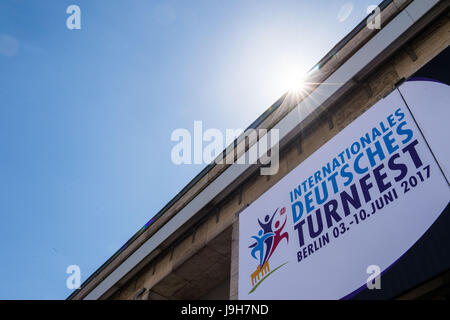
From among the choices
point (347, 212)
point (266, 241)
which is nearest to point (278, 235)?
point (266, 241)

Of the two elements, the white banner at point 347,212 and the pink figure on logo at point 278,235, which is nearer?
the white banner at point 347,212

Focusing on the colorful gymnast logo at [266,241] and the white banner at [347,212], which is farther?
the colorful gymnast logo at [266,241]

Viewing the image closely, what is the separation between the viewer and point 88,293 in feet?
39.2

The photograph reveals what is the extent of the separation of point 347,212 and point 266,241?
6.31ft

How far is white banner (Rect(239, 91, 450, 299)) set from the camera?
4660 millimetres

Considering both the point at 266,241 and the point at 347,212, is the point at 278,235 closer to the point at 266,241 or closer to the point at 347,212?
the point at 266,241

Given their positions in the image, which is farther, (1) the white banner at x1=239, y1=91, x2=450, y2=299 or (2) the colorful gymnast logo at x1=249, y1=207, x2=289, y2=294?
(2) the colorful gymnast logo at x1=249, y1=207, x2=289, y2=294

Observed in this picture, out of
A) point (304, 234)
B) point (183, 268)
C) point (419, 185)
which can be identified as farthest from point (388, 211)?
point (183, 268)

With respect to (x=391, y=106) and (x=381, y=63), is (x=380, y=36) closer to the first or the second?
(x=381, y=63)

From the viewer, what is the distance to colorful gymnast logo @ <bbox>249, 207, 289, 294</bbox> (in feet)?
20.9

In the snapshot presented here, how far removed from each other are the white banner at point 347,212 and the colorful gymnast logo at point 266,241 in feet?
0.07

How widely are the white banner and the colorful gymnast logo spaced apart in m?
0.02

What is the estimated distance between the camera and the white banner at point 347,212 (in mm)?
4660

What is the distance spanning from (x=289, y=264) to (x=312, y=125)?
351 centimetres
